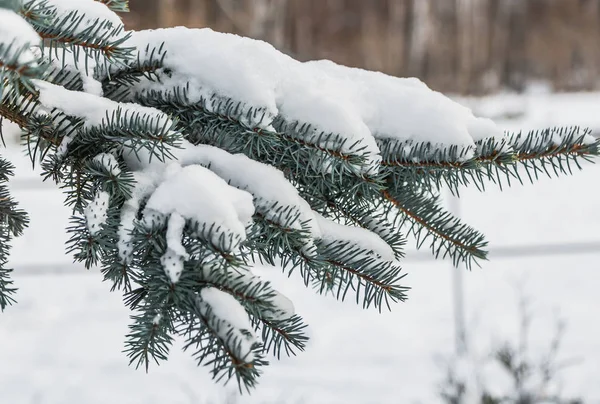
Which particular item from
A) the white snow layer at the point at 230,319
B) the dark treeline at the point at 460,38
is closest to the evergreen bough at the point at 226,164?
the white snow layer at the point at 230,319

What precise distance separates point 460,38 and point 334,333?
14577 mm

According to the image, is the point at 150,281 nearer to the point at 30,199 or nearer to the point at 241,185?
the point at 241,185

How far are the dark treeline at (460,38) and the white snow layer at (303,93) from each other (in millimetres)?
12920

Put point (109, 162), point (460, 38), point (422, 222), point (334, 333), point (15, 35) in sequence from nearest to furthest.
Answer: point (15, 35), point (109, 162), point (422, 222), point (334, 333), point (460, 38)

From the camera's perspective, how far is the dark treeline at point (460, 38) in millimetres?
15070

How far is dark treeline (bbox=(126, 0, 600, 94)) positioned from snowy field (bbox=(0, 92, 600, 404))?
9685 millimetres

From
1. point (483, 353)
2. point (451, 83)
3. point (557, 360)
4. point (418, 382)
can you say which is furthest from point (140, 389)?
point (451, 83)

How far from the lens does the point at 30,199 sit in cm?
651

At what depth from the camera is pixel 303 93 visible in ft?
2.65

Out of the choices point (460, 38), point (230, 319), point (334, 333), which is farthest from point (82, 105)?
point (460, 38)

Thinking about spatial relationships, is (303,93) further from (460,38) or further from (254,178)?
(460,38)

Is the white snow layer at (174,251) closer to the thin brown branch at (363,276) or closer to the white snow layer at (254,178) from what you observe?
the white snow layer at (254,178)

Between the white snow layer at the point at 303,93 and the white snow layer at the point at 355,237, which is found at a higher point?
the white snow layer at the point at 303,93

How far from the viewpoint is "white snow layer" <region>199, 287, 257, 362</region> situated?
61 cm
